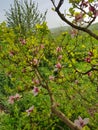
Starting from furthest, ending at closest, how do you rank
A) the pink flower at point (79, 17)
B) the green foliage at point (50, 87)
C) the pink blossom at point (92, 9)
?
the green foliage at point (50, 87) < the pink flower at point (79, 17) < the pink blossom at point (92, 9)

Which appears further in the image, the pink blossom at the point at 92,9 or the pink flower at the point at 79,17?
the pink flower at the point at 79,17

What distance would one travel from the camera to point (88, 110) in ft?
15.3

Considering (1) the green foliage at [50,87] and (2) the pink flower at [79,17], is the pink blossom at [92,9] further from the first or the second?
(2) the pink flower at [79,17]

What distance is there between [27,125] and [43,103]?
697 mm

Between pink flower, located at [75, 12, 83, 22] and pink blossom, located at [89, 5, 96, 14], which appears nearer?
pink blossom, located at [89, 5, 96, 14]


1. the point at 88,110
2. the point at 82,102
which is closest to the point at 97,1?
the point at 88,110

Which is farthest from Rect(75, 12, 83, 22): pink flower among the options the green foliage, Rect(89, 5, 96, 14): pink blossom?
Rect(89, 5, 96, 14): pink blossom

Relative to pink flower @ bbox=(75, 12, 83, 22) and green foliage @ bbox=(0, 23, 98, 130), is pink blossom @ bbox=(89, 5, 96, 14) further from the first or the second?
pink flower @ bbox=(75, 12, 83, 22)

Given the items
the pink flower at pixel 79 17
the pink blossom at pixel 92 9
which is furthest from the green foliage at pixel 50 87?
the pink blossom at pixel 92 9

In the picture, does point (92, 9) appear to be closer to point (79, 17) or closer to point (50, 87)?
point (79, 17)

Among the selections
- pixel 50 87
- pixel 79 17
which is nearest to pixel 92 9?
pixel 79 17

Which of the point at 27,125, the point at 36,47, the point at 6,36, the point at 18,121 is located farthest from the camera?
the point at 36,47

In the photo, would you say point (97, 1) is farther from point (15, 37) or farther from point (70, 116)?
point (15, 37)

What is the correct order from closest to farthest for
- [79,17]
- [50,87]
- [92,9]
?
[92,9] < [79,17] < [50,87]
